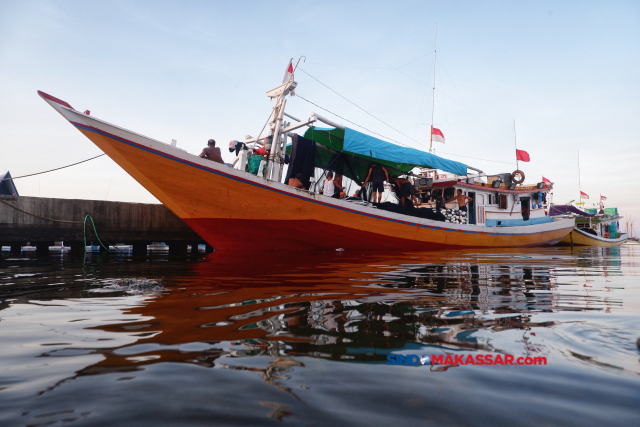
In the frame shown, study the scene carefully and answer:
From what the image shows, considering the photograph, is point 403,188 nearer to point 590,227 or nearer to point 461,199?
point 461,199

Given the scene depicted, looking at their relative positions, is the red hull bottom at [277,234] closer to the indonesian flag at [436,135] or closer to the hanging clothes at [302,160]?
the hanging clothes at [302,160]

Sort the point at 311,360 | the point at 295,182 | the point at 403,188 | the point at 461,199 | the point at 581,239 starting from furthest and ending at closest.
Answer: the point at 581,239 → the point at 461,199 → the point at 403,188 → the point at 295,182 → the point at 311,360

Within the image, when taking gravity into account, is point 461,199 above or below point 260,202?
above

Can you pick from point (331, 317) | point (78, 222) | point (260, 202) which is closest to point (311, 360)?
point (331, 317)

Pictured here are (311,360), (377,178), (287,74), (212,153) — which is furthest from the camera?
(377,178)

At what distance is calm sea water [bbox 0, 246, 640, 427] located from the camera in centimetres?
94

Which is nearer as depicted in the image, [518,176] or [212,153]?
[212,153]

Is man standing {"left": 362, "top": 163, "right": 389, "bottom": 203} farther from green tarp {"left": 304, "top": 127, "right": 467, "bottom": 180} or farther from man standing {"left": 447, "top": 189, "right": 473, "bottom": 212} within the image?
man standing {"left": 447, "top": 189, "right": 473, "bottom": 212}

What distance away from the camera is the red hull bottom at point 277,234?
28.0 feet

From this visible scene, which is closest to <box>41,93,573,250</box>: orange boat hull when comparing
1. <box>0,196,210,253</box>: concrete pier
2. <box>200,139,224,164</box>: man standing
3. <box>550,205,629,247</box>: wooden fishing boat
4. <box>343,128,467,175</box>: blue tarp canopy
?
<box>200,139,224,164</box>: man standing

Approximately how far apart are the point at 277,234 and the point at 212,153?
2.59 metres

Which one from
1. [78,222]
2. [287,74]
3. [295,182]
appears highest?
[287,74]

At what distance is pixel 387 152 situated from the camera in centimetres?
1003

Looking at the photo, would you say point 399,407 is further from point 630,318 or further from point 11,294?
point 11,294
